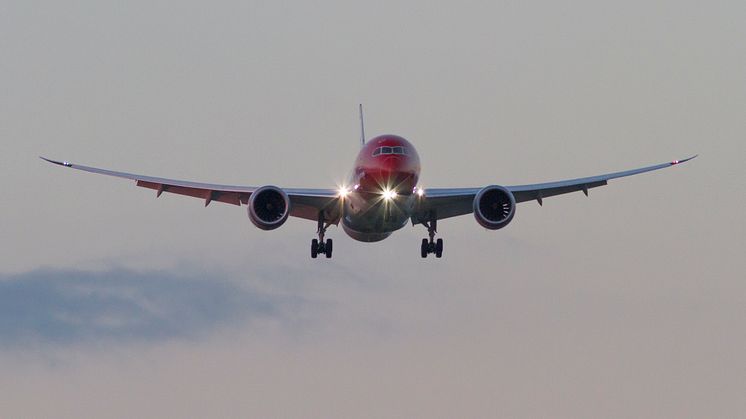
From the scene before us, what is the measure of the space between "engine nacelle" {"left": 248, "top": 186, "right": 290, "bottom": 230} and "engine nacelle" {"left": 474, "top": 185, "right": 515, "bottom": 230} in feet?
24.6

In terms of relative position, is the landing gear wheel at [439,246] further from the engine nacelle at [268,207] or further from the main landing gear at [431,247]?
the engine nacelle at [268,207]

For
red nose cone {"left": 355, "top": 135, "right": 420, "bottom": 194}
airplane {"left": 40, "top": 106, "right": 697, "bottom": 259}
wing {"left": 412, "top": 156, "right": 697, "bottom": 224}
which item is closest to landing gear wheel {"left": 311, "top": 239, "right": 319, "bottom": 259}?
airplane {"left": 40, "top": 106, "right": 697, "bottom": 259}

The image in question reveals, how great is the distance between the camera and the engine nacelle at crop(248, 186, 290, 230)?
184 ft

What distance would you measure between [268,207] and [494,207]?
29.2 feet

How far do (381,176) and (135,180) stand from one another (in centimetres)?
1184

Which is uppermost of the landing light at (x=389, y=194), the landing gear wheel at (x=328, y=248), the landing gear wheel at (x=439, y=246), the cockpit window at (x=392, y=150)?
the cockpit window at (x=392, y=150)

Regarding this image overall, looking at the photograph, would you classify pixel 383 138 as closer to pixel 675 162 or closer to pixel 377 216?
pixel 377 216

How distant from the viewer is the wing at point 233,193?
57906mm

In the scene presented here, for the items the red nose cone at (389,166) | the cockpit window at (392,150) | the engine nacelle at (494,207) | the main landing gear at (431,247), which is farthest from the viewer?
the main landing gear at (431,247)

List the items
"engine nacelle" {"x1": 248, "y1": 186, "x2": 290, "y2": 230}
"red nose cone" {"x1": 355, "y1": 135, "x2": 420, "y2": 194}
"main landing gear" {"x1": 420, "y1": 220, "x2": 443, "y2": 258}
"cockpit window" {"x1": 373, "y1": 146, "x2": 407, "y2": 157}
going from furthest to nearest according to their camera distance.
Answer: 1. "main landing gear" {"x1": 420, "y1": 220, "x2": 443, "y2": 258}
2. "engine nacelle" {"x1": 248, "y1": 186, "x2": 290, "y2": 230}
3. "cockpit window" {"x1": 373, "y1": 146, "x2": 407, "y2": 157}
4. "red nose cone" {"x1": 355, "y1": 135, "x2": 420, "y2": 194}

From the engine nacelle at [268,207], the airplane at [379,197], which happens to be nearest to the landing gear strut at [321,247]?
the airplane at [379,197]

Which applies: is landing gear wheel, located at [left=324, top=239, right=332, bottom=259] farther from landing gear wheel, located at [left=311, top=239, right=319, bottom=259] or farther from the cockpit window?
the cockpit window

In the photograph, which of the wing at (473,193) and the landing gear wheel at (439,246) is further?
the landing gear wheel at (439,246)

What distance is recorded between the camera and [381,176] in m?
53.9
